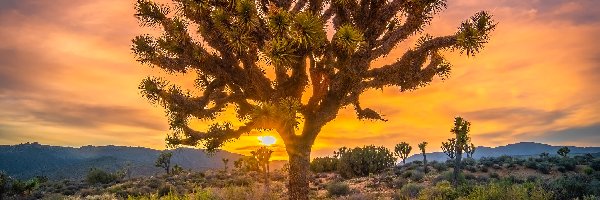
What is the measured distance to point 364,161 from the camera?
36.4 m

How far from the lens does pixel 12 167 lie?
18600 cm

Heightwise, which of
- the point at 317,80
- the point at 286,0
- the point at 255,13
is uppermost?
the point at 286,0

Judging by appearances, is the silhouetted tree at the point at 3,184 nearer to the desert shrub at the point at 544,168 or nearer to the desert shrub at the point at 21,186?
the desert shrub at the point at 21,186

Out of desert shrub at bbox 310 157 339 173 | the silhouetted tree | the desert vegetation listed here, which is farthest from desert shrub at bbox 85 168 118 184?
desert shrub at bbox 310 157 339 173

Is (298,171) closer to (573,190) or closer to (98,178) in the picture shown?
(573,190)

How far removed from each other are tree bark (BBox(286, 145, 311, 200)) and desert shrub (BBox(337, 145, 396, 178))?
85.0ft

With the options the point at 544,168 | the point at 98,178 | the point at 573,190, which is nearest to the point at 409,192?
the point at 573,190

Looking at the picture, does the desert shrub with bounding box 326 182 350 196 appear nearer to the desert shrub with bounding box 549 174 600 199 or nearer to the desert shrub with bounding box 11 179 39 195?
the desert shrub with bounding box 549 174 600 199

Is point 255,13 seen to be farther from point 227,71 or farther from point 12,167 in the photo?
point 12,167

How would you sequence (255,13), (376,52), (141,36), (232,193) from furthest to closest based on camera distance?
(232,193) < (141,36) < (376,52) < (255,13)

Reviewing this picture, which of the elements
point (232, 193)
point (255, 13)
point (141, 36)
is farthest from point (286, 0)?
point (232, 193)

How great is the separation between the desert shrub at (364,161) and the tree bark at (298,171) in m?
25.9

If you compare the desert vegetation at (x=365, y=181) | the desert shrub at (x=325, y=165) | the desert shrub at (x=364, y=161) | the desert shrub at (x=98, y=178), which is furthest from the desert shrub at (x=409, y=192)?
the desert shrub at (x=98, y=178)

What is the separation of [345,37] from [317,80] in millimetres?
2153
